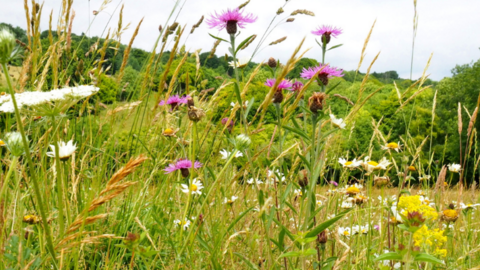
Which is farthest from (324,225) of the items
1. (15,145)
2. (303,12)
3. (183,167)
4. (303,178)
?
(303,12)

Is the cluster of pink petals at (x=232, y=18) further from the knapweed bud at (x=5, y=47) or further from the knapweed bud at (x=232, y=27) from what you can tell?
the knapweed bud at (x=5, y=47)

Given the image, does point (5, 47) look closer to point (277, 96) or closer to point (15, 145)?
point (15, 145)

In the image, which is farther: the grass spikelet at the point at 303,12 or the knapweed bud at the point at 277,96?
the grass spikelet at the point at 303,12

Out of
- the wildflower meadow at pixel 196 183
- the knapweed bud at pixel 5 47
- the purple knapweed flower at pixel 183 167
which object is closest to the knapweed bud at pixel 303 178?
the wildflower meadow at pixel 196 183

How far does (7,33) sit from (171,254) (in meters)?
1.22

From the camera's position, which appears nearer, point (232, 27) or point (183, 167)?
point (232, 27)

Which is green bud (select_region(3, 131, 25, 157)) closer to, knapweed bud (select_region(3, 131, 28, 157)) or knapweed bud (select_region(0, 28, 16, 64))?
knapweed bud (select_region(3, 131, 28, 157))

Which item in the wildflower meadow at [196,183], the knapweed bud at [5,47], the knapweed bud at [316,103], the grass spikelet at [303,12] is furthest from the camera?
the grass spikelet at [303,12]

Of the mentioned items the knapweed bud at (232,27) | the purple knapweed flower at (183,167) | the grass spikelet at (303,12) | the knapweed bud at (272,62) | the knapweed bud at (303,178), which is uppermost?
the grass spikelet at (303,12)

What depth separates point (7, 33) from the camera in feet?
1.86

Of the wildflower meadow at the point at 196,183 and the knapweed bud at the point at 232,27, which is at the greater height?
the knapweed bud at the point at 232,27

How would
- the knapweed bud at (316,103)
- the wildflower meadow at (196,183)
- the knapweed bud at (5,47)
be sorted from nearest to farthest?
the knapweed bud at (5,47), the wildflower meadow at (196,183), the knapweed bud at (316,103)

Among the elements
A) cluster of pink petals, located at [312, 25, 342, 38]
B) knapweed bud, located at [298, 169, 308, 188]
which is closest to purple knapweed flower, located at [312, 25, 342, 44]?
cluster of pink petals, located at [312, 25, 342, 38]

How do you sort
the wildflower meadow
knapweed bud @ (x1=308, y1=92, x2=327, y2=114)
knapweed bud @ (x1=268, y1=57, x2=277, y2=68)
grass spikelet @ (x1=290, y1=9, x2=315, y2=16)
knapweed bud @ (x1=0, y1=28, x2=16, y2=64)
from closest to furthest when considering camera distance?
knapweed bud @ (x1=0, y1=28, x2=16, y2=64), the wildflower meadow, knapweed bud @ (x1=308, y1=92, x2=327, y2=114), knapweed bud @ (x1=268, y1=57, x2=277, y2=68), grass spikelet @ (x1=290, y1=9, x2=315, y2=16)
